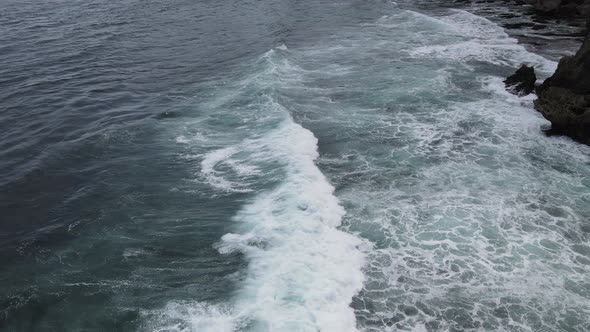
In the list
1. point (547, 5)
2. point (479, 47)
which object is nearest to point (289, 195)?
point (479, 47)

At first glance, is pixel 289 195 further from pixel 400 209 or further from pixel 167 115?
pixel 167 115

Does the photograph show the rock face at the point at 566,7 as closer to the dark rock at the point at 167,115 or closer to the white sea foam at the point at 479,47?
the white sea foam at the point at 479,47

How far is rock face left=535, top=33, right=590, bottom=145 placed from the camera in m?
20.1

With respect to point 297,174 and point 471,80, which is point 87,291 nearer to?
point 297,174

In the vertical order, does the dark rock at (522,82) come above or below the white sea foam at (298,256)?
above

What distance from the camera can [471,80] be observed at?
2675 cm

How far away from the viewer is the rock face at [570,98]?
2011cm

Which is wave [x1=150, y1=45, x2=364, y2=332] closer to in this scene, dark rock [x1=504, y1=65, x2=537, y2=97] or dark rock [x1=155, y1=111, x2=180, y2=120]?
dark rock [x1=155, y1=111, x2=180, y2=120]

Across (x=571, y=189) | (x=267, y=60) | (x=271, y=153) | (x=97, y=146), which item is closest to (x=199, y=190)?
(x=271, y=153)

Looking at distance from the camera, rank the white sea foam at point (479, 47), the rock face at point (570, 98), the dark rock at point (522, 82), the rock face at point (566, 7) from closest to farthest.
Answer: the rock face at point (570, 98)
the dark rock at point (522, 82)
the white sea foam at point (479, 47)
the rock face at point (566, 7)

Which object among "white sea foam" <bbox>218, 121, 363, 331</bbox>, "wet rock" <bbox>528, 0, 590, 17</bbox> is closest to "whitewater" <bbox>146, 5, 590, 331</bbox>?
"white sea foam" <bbox>218, 121, 363, 331</bbox>

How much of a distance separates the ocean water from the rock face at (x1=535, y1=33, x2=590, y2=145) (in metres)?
0.67

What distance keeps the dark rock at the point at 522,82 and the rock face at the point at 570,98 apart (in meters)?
1.09

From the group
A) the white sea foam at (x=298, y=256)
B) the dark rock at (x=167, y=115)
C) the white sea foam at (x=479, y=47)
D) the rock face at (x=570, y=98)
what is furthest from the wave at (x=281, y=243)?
the white sea foam at (x=479, y=47)
